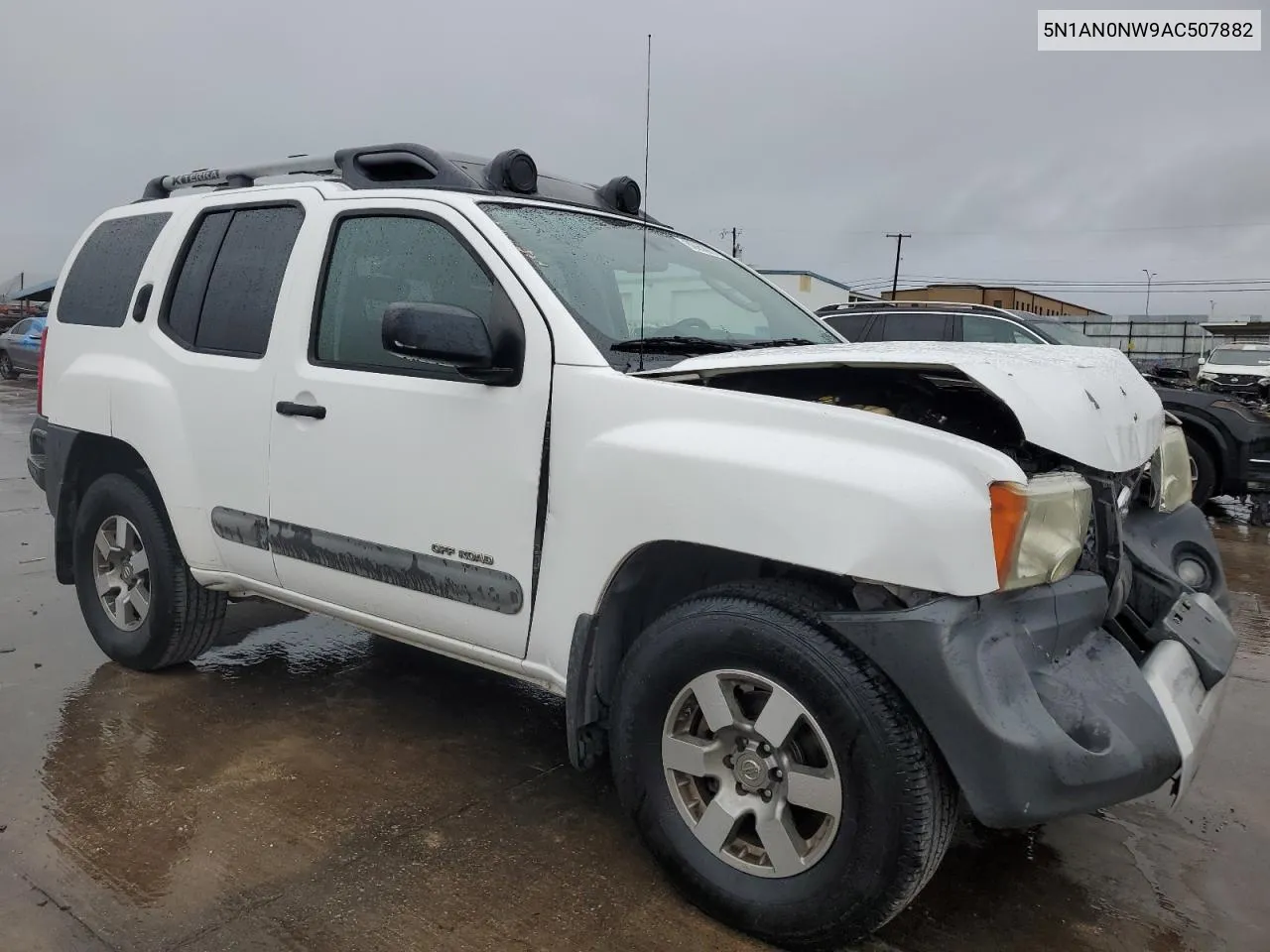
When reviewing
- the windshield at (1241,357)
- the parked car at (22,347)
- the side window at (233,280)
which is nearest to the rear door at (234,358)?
the side window at (233,280)

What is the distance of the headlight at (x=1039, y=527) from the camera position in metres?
2.08

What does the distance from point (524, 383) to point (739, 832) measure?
4.33ft

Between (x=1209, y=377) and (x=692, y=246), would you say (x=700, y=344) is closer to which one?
(x=692, y=246)

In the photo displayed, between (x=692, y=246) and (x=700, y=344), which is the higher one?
(x=692, y=246)

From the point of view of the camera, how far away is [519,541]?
2.76 metres

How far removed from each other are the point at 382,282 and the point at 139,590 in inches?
73.1

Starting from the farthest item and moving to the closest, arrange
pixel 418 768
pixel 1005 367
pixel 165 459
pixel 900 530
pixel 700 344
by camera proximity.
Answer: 1. pixel 165 459
2. pixel 418 768
3. pixel 700 344
4. pixel 1005 367
5. pixel 900 530

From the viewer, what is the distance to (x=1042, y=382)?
2.36 meters

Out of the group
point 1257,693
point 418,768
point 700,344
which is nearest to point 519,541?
point 700,344

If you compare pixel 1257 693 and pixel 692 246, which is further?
pixel 1257 693

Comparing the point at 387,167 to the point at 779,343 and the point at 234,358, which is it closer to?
the point at 234,358

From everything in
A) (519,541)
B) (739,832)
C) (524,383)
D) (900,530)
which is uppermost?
(524,383)

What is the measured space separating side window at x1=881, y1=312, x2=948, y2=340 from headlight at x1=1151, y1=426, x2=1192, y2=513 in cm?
735

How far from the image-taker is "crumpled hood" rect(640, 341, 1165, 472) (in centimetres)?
226
